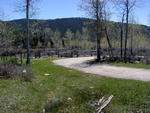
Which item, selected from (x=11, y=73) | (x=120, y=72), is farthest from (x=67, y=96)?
(x=120, y=72)

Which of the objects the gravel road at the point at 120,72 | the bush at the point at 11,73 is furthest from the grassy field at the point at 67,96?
the gravel road at the point at 120,72

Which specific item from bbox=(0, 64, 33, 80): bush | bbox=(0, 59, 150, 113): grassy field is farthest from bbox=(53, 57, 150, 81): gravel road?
bbox=(0, 64, 33, 80): bush

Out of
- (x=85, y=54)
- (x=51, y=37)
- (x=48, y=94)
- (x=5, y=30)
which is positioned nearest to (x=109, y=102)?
(x=48, y=94)

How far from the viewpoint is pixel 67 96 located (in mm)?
9805

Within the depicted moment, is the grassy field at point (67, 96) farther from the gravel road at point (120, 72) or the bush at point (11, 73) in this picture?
the gravel road at point (120, 72)

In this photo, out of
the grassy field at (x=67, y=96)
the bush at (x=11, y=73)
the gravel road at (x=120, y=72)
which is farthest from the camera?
the gravel road at (x=120, y=72)

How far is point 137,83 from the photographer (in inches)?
479

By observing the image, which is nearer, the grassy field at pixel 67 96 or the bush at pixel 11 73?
the grassy field at pixel 67 96

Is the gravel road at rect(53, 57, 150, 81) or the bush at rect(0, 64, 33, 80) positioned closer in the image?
the bush at rect(0, 64, 33, 80)

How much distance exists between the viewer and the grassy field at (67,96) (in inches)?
320

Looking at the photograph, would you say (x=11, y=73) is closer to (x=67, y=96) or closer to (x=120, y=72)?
(x=67, y=96)

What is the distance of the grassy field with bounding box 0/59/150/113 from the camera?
8.13 metres

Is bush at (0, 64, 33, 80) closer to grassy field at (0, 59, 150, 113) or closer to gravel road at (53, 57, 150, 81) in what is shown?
grassy field at (0, 59, 150, 113)

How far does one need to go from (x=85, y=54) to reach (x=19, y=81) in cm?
3237
